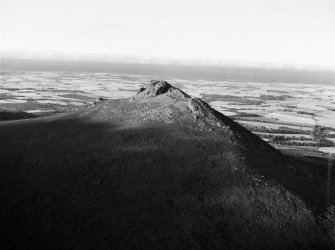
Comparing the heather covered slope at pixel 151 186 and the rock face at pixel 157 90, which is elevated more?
the rock face at pixel 157 90

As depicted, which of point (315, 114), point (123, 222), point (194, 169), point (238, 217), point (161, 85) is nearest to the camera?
point (123, 222)

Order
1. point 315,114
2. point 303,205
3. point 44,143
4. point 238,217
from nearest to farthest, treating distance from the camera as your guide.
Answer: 1. point 238,217
2. point 303,205
3. point 44,143
4. point 315,114

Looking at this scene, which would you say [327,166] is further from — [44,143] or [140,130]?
[44,143]

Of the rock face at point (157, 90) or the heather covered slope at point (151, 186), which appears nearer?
the heather covered slope at point (151, 186)

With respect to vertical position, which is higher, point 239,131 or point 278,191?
point 239,131

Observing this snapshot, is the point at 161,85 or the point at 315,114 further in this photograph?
the point at 315,114

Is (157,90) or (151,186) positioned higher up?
(157,90)

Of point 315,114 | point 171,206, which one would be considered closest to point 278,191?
point 171,206

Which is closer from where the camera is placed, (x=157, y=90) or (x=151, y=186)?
(x=151, y=186)
